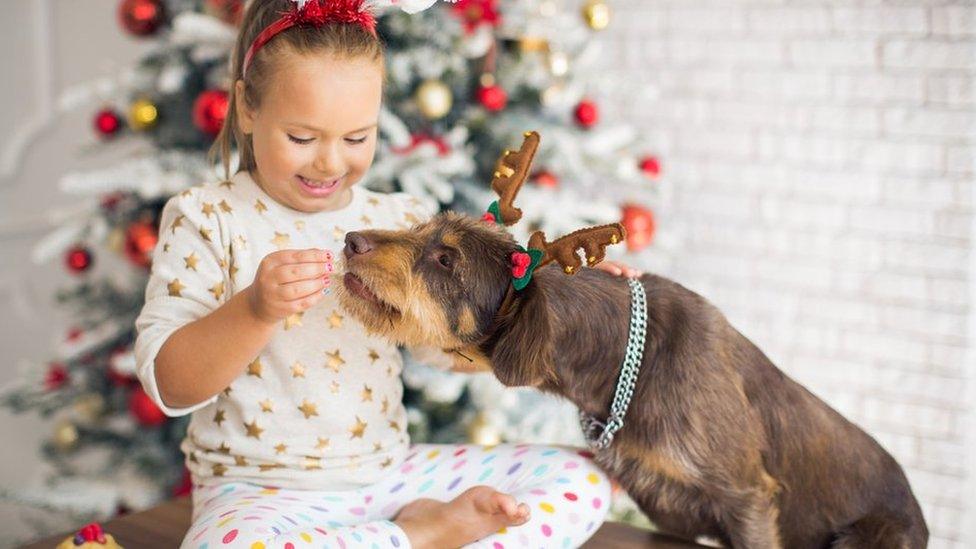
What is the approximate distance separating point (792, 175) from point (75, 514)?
2447 millimetres

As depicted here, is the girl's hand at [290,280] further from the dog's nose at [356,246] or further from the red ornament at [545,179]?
the red ornament at [545,179]

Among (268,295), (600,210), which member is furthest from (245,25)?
(600,210)

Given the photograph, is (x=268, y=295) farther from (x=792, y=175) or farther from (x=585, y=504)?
(x=792, y=175)

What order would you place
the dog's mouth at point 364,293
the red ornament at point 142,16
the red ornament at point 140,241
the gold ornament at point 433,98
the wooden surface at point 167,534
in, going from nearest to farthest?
the dog's mouth at point 364,293, the wooden surface at point 167,534, the gold ornament at point 433,98, the red ornament at point 140,241, the red ornament at point 142,16

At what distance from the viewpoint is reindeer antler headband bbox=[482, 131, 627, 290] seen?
1.24 m

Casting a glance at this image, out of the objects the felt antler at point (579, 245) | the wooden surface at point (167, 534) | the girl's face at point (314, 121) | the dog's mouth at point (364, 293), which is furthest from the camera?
the wooden surface at point (167, 534)

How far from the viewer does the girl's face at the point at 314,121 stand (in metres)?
1.46

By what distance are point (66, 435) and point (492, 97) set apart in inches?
64.0

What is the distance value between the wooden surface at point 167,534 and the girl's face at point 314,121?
2.24ft

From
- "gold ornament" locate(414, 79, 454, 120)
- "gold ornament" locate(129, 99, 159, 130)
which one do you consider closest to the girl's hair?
"gold ornament" locate(414, 79, 454, 120)

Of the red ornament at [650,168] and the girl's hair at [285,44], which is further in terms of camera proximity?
the red ornament at [650,168]

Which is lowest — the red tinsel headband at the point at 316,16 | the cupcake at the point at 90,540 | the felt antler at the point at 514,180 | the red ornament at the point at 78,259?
the cupcake at the point at 90,540

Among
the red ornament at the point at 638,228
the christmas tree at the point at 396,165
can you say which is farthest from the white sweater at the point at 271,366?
the red ornament at the point at 638,228

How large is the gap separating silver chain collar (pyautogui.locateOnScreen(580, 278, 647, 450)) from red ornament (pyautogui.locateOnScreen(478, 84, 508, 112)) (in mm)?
1116
